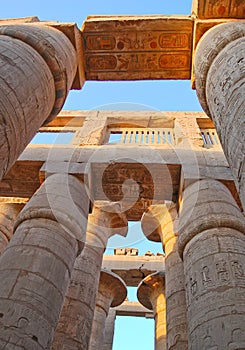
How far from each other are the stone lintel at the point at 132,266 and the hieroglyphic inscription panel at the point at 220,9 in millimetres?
8116

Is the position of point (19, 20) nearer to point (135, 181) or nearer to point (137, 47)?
point (137, 47)

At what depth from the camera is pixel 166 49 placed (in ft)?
21.3

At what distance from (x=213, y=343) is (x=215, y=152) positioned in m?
4.59

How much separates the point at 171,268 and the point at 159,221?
5.19 ft

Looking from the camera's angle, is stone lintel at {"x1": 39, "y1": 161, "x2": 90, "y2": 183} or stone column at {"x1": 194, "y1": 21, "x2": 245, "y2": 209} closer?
stone column at {"x1": 194, "y1": 21, "x2": 245, "y2": 209}

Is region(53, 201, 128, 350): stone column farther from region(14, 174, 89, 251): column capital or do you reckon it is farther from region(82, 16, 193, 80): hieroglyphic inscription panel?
region(82, 16, 193, 80): hieroglyphic inscription panel

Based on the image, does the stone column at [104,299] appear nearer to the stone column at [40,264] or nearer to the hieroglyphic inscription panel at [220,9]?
→ the stone column at [40,264]

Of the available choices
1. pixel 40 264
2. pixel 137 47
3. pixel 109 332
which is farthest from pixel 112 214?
pixel 109 332

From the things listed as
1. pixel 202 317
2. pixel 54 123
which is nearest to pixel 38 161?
pixel 54 123

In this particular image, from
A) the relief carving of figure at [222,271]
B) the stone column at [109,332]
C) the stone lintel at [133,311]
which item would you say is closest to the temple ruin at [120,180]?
→ the relief carving of figure at [222,271]

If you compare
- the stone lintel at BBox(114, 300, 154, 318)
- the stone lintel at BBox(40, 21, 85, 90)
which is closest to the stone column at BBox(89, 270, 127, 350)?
the stone lintel at BBox(114, 300, 154, 318)

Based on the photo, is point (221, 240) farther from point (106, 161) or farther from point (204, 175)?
point (106, 161)

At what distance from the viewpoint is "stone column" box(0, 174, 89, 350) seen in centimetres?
365

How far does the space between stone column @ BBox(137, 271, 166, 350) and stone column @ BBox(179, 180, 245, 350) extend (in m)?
3.92
